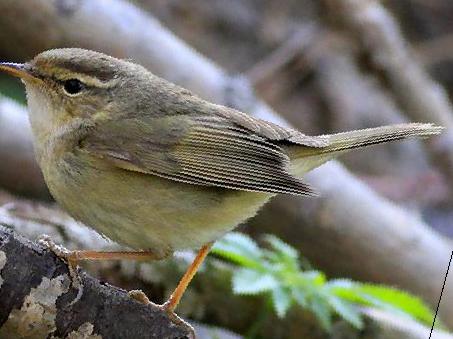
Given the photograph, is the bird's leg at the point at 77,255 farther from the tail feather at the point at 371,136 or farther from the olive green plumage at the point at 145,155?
the tail feather at the point at 371,136

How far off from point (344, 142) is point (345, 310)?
0.78 m

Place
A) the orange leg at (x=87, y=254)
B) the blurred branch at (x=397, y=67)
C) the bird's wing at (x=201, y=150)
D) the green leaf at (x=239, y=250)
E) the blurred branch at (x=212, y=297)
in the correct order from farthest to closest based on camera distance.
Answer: the blurred branch at (x=397, y=67) → the blurred branch at (x=212, y=297) → the green leaf at (x=239, y=250) → the bird's wing at (x=201, y=150) → the orange leg at (x=87, y=254)

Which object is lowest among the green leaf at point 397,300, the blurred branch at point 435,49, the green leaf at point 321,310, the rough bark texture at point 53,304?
the rough bark texture at point 53,304

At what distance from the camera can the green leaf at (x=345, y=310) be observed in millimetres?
3881

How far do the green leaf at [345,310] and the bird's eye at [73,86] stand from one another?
4.64 feet

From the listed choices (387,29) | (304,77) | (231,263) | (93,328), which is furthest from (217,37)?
(93,328)

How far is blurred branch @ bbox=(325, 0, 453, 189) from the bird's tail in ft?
8.84

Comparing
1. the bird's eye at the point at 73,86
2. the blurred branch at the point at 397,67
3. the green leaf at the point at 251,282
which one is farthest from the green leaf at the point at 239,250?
the blurred branch at the point at 397,67

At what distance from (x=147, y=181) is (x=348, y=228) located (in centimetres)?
257

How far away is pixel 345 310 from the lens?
3936mm

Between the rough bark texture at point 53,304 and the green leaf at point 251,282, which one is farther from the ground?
the green leaf at point 251,282

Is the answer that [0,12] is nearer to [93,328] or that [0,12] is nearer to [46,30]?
[46,30]

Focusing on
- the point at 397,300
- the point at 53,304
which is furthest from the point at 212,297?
the point at 53,304

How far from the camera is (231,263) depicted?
4582 millimetres
